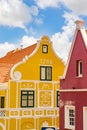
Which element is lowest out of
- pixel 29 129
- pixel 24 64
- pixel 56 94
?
pixel 29 129

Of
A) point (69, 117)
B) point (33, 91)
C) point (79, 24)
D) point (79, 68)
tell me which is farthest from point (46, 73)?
point (79, 24)

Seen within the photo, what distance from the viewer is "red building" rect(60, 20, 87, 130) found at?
66.6ft

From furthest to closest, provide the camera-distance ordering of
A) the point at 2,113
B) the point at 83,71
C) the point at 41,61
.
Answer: the point at 41,61 < the point at 2,113 < the point at 83,71

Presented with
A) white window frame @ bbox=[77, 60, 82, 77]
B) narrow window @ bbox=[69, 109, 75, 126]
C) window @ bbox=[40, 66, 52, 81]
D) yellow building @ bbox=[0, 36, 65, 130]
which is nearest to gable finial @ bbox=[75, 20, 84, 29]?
white window frame @ bbox=[77, 60, 82, 77]

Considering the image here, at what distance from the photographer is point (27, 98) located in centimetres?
3175

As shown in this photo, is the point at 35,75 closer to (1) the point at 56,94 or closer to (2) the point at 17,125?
(1) the point at 56,94

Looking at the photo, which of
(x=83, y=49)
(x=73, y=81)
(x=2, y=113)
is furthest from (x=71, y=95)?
(x=2, y=113)

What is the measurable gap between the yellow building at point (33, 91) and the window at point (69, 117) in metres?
8.27

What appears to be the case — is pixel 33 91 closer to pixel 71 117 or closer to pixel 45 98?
pixel 45 98

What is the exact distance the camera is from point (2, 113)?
30.9 meters

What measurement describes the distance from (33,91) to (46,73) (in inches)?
93.9

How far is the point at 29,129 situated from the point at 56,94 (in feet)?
14.8

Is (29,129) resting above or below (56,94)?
below

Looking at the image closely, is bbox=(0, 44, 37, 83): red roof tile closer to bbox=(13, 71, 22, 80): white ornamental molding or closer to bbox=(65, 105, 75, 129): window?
bbox=(13, 71, 22, 80): white ornamental molding
